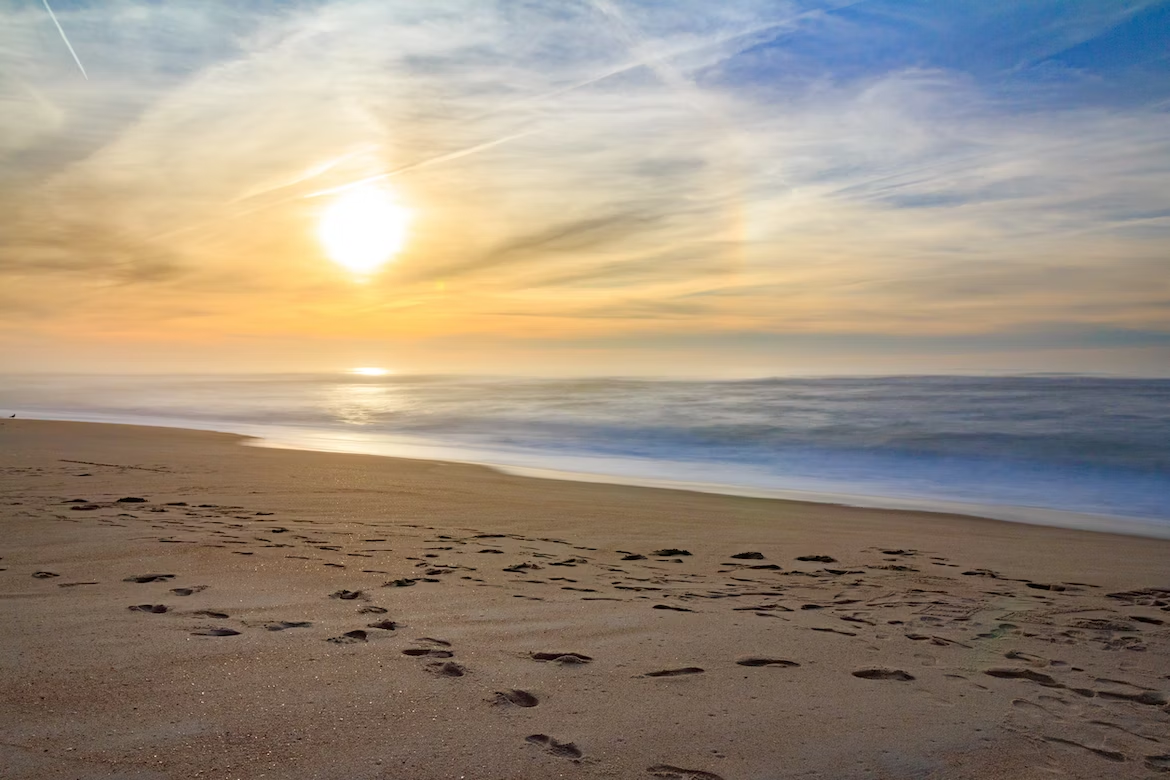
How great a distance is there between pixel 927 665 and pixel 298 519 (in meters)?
5.49

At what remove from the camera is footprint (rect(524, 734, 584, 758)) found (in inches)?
106

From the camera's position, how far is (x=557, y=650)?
12.3 ft

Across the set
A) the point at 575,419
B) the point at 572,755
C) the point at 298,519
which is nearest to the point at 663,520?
the point at 298,519

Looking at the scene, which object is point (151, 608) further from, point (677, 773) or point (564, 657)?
point (677, 773)

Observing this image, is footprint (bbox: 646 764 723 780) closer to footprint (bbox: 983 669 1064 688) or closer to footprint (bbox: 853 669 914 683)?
footprint (bbox: 853 669 914 683)

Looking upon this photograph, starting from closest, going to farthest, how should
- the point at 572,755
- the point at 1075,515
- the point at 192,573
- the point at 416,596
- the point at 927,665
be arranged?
the point at 572,755, the point at 927,665, the point at 416,596, the point at 192,573, the point at 1075,515

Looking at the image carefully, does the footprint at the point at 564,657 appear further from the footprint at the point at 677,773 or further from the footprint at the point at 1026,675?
the footprint at the point at 1026,675

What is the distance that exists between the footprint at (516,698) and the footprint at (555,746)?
283 millimetres

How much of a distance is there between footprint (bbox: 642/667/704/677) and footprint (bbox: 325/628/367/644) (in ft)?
4.50

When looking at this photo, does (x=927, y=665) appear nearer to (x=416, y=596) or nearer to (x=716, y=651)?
(x=716, y=651)

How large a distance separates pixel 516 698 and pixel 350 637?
107cm

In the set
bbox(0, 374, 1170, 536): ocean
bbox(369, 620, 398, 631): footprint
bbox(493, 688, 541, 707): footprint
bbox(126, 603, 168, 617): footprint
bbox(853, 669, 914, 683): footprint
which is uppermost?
bbox(0, 374, 1170, 536): ocean

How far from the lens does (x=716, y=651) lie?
381cm

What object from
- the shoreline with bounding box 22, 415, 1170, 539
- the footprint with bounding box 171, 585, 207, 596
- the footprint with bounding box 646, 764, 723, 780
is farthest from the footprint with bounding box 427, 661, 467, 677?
the shoreline with bounding box 22, 415, 1170, 539
